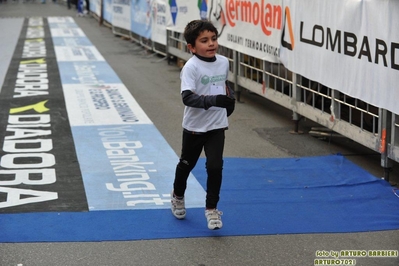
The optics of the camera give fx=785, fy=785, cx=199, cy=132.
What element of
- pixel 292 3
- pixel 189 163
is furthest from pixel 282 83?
pixel 189 163

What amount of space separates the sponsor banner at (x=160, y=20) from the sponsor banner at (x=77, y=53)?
155 centimetres

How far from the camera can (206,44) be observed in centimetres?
626

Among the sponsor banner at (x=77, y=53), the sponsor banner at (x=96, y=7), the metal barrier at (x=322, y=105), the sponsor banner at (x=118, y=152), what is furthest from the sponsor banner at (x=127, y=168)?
the sponsor banner at (x=96, y=7)

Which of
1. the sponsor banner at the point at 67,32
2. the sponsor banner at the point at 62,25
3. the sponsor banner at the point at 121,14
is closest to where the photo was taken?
the sponsor banner at the point at 121,14

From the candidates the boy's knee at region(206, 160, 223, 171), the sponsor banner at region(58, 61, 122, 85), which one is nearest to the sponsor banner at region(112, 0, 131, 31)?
the sponsor banner at region(58, 61, 122, 85)

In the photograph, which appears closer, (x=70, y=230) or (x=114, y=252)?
(x=114, y=252)

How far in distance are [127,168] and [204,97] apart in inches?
106

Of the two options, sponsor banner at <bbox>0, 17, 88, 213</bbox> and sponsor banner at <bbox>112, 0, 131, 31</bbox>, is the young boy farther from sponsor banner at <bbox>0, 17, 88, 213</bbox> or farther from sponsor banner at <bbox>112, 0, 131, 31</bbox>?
sponsor banner at <bbox>112, 0, 131, 31</bbox>

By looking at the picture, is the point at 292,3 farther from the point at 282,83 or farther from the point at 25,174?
the point at 25,174

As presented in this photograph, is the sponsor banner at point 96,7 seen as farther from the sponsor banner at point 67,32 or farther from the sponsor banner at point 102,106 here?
the sponsor banner at point 102,106

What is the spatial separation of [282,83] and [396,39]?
12.8 ft

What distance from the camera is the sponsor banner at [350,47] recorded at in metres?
7.46

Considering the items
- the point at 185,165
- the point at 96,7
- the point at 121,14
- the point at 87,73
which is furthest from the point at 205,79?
the point at 96,7

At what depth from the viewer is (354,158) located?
9062 millimetres
